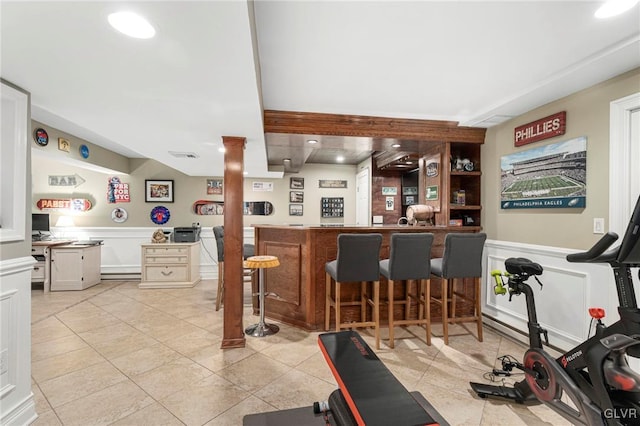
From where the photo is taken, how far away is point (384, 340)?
2988 mm

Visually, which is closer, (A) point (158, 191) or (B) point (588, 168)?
(B) point (588, 168)

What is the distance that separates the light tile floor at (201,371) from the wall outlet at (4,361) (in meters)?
0.43

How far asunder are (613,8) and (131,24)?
2550mm

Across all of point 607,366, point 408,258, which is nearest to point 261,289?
point 408,258

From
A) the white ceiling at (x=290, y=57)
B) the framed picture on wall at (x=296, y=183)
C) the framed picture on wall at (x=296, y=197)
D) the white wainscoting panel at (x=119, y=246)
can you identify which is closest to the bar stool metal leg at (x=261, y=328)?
the white ceiling at (x=290, y=57)

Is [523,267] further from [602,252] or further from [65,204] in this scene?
[65,204]

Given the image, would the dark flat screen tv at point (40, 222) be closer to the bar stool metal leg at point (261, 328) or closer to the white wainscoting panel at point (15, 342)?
the white wainscoting panel at point (15, 342)

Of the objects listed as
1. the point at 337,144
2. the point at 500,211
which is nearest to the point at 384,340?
the point at 500,211

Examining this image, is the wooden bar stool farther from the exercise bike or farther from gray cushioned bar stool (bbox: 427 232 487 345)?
the exercise bike

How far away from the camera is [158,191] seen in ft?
19.1

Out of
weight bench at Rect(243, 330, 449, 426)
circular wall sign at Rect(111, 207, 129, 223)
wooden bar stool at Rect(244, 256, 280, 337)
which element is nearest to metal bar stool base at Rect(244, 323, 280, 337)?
wooden bar stool at Rect(244, 256, 280, 337)

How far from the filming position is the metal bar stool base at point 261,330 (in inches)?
123

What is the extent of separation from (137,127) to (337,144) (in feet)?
7.33

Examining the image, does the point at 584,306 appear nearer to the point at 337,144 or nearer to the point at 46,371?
the point at 337,144
